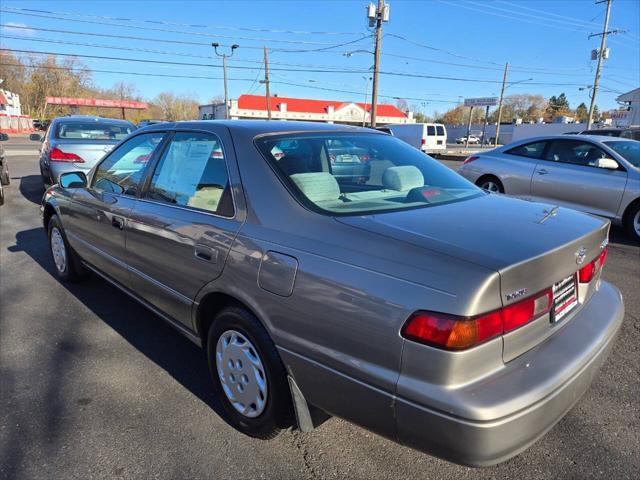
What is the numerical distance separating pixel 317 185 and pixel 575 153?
6.37m

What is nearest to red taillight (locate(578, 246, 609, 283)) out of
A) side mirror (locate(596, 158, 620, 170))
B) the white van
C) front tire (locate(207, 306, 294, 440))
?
front tire (locate(207, 306, 294, 440))

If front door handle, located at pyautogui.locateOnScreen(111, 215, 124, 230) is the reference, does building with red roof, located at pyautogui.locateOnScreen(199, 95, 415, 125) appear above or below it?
above

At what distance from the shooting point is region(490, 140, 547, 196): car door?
750cm

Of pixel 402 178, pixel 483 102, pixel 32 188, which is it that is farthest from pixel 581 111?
pixel 402 178

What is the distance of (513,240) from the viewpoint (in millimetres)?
1841

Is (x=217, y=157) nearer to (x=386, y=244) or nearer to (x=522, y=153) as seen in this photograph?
(x=386, y=244)

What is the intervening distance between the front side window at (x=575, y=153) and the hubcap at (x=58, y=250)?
709 cm

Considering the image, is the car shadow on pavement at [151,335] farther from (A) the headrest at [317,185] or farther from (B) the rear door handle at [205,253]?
(A) the headrest at [317,185]

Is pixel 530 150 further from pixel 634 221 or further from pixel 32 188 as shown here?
pixel 32 188

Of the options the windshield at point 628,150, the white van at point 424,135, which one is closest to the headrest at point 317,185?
the windshield at point 628,150

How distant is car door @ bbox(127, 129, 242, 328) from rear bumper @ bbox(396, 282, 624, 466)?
4.13 feet

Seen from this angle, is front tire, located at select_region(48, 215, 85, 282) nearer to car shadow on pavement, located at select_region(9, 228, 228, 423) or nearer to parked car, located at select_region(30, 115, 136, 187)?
car shadow on pavement, located at select_region(9, 228, 228, 423)

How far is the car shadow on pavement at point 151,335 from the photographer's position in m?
3.00

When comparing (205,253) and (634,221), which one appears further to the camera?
(634,221)
